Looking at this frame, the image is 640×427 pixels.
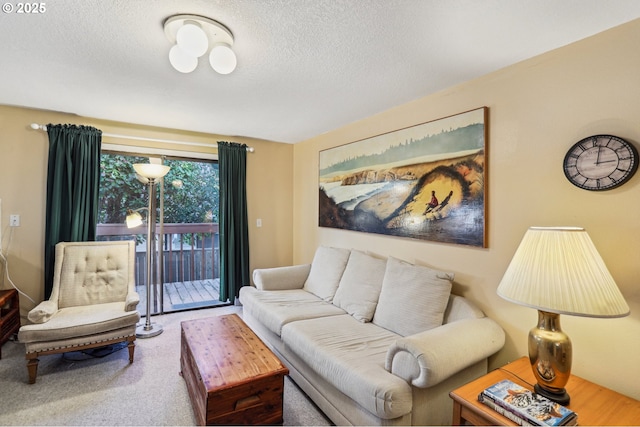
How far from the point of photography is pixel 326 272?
3137mm

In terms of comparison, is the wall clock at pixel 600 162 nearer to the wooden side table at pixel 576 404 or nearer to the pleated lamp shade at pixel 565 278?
the pleated lamp shade at pixel 565 278

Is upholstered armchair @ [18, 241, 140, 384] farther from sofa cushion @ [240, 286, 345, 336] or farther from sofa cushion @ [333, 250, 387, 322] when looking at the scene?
sofa cushion @ [333, 250, 387, 322]

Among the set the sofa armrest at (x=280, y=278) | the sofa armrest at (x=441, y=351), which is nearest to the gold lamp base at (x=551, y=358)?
the sofa armrest at (x=441, y=351)

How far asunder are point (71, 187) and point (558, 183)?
417 cm

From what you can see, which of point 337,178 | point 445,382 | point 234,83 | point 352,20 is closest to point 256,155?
point 337,178

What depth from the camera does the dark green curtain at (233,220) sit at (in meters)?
3.90

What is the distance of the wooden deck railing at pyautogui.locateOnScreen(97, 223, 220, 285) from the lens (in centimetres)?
370

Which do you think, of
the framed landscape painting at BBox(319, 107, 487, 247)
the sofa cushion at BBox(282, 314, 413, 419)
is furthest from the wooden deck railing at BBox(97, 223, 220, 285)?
the sofa cushion at BBox(282, 314, 413, 419)

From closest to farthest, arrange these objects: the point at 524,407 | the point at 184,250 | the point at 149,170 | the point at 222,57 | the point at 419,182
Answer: the point at 524,407, the point at 222,57, the point at 419,182, the point at 149,170, the point at 184,250

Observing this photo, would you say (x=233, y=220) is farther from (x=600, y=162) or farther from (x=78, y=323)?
(x=600, y=162)

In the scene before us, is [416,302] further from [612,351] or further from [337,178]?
[337,178]

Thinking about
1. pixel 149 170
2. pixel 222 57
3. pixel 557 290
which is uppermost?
pixel 222 57

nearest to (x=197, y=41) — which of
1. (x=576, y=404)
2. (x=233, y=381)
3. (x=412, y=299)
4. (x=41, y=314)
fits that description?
(x=233, y=381)

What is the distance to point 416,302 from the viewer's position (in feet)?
7.04
